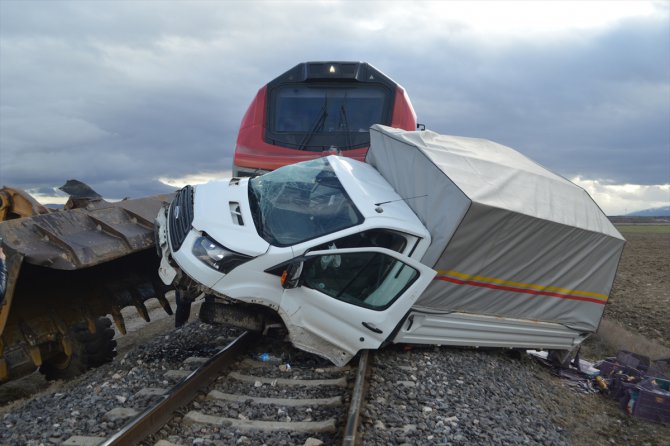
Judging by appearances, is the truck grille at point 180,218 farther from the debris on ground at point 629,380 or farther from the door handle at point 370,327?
the debris on ground at point 629,380

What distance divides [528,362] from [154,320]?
6387 millimetres

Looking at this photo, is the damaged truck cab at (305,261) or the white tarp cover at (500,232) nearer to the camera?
the damaged truck cab at (305,261)

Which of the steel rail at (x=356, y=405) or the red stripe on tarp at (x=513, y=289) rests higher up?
the red stripe on tarp at (x=513, y=289)

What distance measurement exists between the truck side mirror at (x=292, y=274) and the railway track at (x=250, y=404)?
91cm

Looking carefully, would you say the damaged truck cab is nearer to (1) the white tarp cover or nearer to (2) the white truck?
(2) the white truck

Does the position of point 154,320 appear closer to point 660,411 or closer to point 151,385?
point 151,385

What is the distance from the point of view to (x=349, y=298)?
5.32m

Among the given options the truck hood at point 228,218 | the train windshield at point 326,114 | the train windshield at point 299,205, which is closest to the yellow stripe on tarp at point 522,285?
the train windshield at point 299,205

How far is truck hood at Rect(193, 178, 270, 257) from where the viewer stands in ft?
16.6

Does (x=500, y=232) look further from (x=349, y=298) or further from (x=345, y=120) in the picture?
(x=345, y=120)

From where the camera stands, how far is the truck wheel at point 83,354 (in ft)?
19.8

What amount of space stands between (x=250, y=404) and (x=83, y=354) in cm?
247

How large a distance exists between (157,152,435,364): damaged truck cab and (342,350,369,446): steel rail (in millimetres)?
226

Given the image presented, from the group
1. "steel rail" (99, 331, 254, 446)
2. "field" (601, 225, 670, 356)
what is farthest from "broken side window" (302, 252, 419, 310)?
"field" (601, 225, 670, 356)
